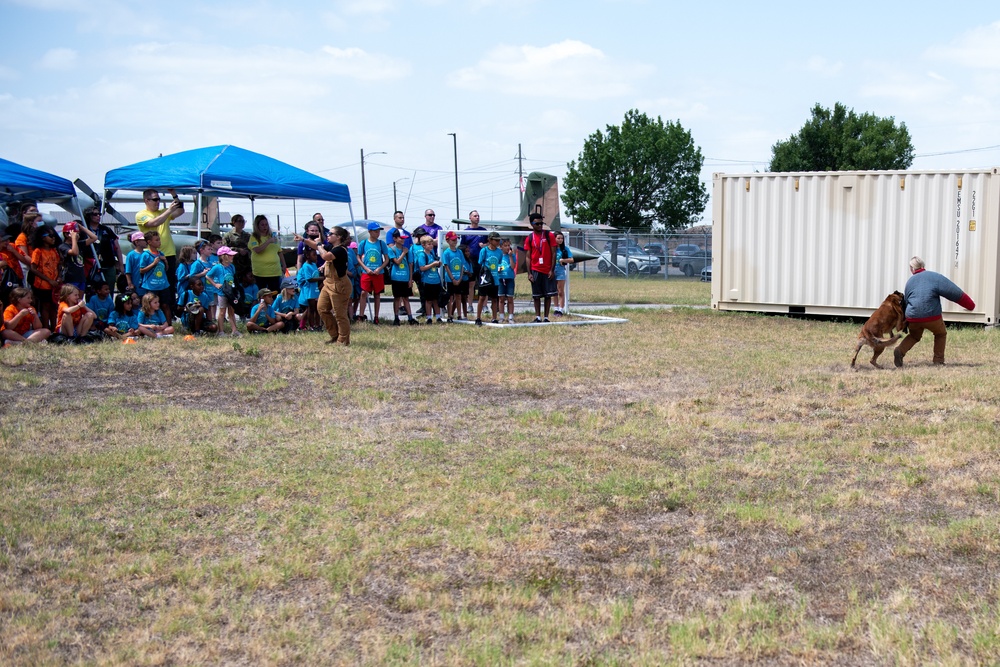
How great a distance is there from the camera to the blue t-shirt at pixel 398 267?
52.8 feet

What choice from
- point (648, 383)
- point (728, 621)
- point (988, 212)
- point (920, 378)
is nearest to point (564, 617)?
point (728, 621)

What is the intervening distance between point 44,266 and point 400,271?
209 inches

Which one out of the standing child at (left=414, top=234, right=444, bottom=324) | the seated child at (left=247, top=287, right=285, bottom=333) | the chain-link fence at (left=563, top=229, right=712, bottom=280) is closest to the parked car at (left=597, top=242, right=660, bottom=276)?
the chain-link fence at (left=563, top=229, right=712, bottom=280)

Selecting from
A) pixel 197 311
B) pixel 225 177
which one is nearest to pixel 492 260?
pixel 225 177

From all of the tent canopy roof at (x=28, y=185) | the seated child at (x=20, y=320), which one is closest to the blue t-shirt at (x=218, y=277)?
the seated child at (x=20, y=320)

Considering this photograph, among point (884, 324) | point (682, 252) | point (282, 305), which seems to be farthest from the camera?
point (682, 252)

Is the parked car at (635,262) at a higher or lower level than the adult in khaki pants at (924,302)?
lower

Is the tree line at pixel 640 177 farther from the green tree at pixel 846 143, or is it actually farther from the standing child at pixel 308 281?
the standing child at pixel 308 281

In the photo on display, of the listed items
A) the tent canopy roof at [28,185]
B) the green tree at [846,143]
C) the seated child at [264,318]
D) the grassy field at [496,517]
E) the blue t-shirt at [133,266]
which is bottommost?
the grassy field at [496,517]

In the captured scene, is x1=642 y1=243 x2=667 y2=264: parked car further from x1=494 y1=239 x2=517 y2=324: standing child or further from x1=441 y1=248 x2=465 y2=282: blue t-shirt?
x1=441 y1=248 x2=465 y2=282: blue t-shirt

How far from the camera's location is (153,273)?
13820mm

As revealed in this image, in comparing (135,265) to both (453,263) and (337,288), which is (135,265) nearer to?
(337,288)

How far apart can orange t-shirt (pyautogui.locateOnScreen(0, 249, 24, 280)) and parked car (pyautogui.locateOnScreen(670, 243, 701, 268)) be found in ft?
100

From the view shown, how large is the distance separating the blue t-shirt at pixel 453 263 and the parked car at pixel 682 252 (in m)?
24.8
